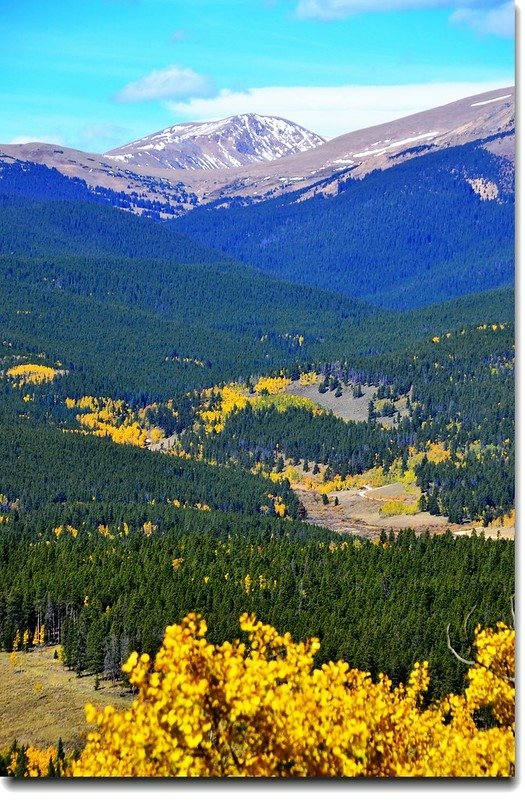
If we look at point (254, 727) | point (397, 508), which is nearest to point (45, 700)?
point (254, 727)

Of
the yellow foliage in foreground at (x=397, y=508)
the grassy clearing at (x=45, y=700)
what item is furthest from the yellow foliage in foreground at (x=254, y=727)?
the yellow foliage in foreground at (x=397, y=508)

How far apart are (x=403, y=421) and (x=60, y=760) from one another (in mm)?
151533

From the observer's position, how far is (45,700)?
5978 cm

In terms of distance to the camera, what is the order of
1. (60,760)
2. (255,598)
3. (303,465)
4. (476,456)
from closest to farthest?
(60,760) < (255,598) < (476,456) < (303,465)

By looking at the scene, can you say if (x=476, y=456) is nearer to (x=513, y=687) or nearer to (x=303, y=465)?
(x=303, y=465)

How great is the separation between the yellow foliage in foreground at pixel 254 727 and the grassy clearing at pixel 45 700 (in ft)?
71.2

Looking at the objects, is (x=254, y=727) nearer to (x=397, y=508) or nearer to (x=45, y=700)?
(x=45, y=700)

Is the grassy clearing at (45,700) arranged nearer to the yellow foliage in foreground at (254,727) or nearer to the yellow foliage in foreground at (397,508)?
the yellow foliage in foreground at (254,727)

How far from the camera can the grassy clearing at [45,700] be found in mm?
54094

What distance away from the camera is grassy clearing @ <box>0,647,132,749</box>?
5409 cm

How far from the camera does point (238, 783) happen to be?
31375 millimetres

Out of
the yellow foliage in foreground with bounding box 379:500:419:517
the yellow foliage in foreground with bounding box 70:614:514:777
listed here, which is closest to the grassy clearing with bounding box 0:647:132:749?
the yellow foliage in foreground with bounding box 70:614:514:777

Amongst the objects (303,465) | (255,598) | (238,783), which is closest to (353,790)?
(238,783)

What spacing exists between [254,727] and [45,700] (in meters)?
32.1
